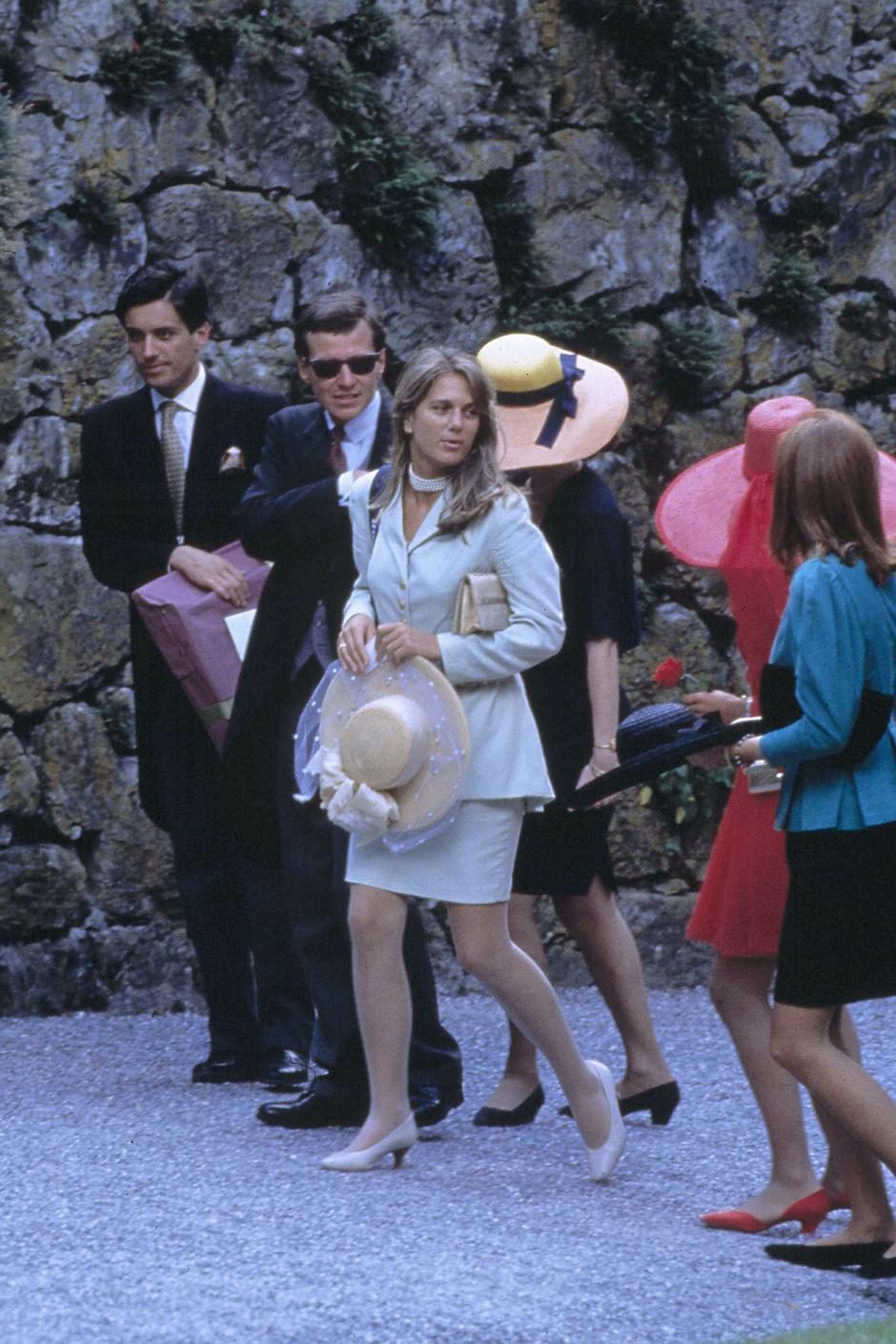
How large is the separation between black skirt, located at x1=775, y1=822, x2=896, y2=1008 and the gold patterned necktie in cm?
261

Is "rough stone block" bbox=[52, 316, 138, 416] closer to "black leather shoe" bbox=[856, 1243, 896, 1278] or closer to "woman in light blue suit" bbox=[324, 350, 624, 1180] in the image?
"woman in light blue suit" bbox=[324, 350, 624, 1180]

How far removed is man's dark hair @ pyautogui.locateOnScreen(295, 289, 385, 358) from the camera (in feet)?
17.1

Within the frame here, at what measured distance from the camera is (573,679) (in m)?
5.35

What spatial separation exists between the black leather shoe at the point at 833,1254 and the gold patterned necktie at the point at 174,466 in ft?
9.27

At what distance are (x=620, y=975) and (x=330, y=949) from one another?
0.73 m

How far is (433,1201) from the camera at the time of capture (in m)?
4.39

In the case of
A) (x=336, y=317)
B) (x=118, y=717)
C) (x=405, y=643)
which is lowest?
(x=118, y=717)

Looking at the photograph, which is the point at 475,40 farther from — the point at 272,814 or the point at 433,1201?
the point at 433,1201

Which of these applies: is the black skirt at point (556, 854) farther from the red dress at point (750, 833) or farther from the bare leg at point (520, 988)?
the red dress at point (750, 833)

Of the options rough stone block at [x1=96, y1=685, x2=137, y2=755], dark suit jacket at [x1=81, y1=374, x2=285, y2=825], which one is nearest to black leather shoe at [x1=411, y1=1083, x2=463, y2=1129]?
dark suit jacket at [x1=81, y1=374, x2=285, y2=825]

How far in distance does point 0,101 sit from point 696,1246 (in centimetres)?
464

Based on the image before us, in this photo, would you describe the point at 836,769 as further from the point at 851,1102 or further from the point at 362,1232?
the point at 362,1232

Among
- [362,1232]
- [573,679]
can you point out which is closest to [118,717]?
[573,679]

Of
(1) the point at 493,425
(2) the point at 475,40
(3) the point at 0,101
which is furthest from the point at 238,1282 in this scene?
(2) the point at 475,40
